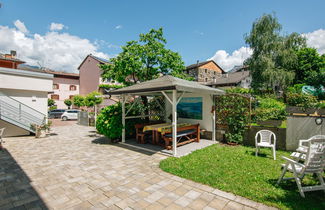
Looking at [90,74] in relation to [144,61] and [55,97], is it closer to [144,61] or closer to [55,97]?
[55,97]

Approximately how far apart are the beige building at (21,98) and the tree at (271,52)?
2193cm

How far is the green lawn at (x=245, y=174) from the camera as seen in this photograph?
311cm

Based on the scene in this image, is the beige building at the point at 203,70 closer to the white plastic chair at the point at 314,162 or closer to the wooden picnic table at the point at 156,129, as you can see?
the wooden picnic table at the point at 156,129

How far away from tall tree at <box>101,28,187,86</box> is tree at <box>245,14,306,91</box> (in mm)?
13217

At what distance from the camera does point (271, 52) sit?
19.7 meters

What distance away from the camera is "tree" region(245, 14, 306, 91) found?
19.0m

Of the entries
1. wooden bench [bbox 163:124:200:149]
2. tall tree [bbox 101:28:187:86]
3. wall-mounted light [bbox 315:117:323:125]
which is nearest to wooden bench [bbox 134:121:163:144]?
wooden bench [bbox 163:124:200:149]

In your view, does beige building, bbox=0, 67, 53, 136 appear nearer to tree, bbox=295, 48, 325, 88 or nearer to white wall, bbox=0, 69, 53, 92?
white wall, bbox=0, 69, 53, 92

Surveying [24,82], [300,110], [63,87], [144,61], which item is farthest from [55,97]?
[300,110]

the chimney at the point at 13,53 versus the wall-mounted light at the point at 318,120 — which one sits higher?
the chimney at the point at 13,53

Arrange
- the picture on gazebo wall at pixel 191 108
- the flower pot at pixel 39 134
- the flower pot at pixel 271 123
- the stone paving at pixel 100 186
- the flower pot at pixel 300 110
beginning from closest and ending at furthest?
the stone paving at pixel 100 186 → the flower pot at pixel 300 110 → the flower pot at pixel 271 123 → the picture on gazebo wall at pixel 191 108 → the flower pot at pixel 39 134

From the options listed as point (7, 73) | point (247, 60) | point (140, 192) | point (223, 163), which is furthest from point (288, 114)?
point (247, 60)

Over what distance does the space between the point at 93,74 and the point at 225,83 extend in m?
24.5

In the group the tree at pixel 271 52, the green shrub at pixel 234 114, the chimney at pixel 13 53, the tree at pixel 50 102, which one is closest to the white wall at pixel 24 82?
the green shrub at pixel 234 114
